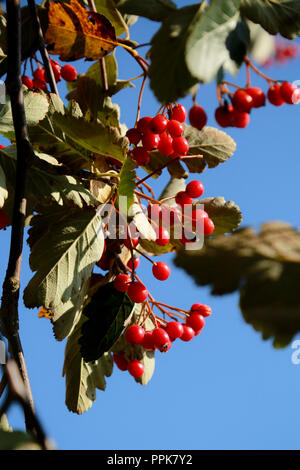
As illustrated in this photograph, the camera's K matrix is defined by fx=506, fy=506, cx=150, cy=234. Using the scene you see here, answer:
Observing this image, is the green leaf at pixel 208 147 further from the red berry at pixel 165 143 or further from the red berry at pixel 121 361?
the red berry at pixel 121 361

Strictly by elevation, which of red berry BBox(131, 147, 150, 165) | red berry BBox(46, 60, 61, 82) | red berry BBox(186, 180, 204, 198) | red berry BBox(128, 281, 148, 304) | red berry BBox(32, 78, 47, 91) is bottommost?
red berry BBox(128, 281, 148, 304)

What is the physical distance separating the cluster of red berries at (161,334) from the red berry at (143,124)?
57cm

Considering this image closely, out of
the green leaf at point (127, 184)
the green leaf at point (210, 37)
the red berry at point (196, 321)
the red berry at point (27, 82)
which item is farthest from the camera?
the red berry at point (27, 82)

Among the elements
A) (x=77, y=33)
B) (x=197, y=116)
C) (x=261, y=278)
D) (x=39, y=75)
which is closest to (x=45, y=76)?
(x=39, y=75)

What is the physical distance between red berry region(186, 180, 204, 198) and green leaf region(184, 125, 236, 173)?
0.18 meters

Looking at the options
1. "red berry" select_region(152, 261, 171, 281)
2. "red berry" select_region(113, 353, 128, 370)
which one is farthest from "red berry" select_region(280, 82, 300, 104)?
"red berry" select_region(113, 353, 128, 370)

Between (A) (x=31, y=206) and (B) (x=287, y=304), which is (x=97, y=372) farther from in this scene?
(B) (x=287, y=304)

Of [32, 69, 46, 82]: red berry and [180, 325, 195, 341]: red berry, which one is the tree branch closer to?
[180, 325, 195, 341]: red berry

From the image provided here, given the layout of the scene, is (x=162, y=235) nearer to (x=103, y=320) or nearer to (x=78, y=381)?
(x=103, y=320)

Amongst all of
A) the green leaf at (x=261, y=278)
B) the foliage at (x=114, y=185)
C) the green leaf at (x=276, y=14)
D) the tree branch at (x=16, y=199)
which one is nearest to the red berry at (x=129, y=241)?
the foliage at (x=114, y=185)

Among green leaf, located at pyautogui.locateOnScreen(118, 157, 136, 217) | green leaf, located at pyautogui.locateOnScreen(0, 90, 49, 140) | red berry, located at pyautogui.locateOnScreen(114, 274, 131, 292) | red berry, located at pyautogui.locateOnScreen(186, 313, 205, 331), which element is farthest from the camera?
red berry, located at pyautogui.locateOnScreen(186, 313, 205, 331)

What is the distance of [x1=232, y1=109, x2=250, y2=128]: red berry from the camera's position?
1157 millimetres

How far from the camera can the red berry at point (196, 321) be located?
1.58 meters
